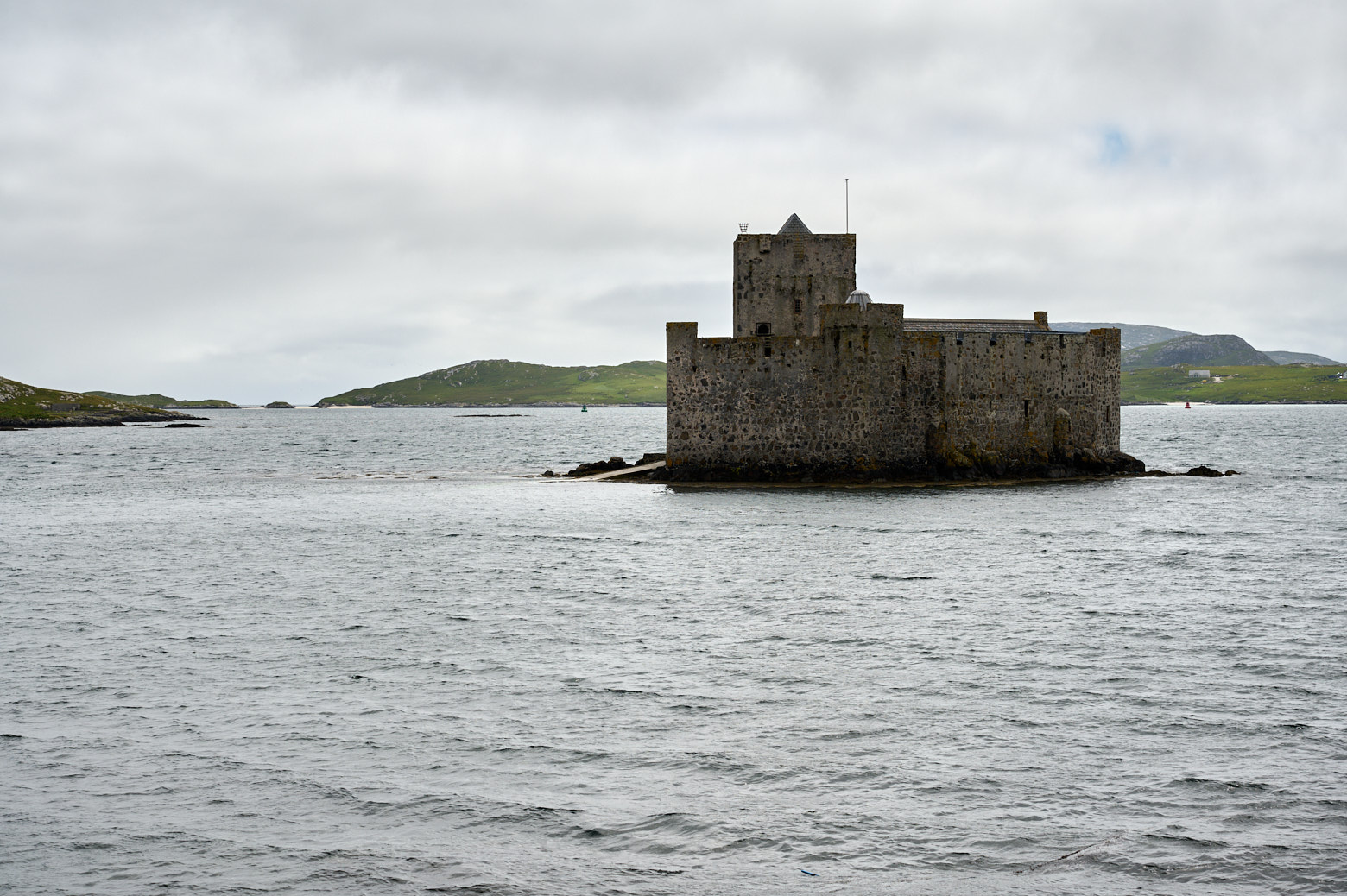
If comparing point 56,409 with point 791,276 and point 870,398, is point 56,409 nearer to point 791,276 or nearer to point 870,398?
point 791,276

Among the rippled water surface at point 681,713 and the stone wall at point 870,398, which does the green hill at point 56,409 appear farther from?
the rippled water surface at point 681,713

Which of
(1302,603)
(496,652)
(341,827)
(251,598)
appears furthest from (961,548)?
(341,827)

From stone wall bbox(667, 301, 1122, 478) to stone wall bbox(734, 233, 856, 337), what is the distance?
3.28 metres

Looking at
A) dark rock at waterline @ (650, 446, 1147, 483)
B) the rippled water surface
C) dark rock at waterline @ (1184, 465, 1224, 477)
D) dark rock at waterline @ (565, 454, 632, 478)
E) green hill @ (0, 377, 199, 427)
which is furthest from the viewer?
green hill @ (0, 377, 199, 427)

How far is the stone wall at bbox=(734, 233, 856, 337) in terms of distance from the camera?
1758 inches

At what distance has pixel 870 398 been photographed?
4034 centimetres

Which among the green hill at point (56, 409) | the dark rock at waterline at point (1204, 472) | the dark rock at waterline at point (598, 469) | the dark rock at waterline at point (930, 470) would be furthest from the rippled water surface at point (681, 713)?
the green hill at point (56, 409)

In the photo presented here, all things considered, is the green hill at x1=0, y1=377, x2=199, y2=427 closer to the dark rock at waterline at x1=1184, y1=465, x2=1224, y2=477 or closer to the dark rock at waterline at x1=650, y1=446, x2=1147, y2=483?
the dark rock at waterline at x1=650, y1=446, x2=1147, y2=483

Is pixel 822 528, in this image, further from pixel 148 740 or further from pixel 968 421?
pixel 148 740

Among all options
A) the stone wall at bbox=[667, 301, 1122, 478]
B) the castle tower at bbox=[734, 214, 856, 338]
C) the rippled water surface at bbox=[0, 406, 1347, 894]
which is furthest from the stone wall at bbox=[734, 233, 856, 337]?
the rippled water surface at bbox=[0, 406, 1347, 894]

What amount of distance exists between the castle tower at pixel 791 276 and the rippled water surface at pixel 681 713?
17026mm

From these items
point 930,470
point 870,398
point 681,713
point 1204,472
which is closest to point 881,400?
point 870,398

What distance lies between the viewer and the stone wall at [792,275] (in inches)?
1758

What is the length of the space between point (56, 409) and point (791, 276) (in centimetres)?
13314
